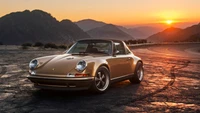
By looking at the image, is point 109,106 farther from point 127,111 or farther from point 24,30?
point 24,30

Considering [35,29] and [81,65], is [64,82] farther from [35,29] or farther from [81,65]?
[35,29]

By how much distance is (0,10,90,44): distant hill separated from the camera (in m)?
148

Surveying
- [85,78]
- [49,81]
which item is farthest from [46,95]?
[85,78]

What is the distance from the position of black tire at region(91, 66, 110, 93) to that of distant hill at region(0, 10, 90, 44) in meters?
138

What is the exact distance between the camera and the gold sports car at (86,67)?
24.0 ft

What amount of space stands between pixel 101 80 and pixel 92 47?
1228 millimetres

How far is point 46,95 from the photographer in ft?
25.3

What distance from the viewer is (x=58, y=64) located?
754 cm

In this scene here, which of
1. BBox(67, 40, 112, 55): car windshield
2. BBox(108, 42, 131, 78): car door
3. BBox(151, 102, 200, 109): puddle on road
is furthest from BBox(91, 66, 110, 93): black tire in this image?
BBox(151, 102, 200, 109): puddle on road

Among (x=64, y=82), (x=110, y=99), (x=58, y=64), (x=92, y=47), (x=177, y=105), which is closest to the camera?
(x=177, y=105)

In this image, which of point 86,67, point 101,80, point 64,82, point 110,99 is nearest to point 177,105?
point 110,99

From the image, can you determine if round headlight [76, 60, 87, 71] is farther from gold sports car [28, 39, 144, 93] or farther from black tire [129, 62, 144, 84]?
black tire [129, 62, 144, 84]

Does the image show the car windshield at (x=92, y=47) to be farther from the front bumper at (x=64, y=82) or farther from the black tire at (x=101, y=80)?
the front bumper at (x=64, y=82)

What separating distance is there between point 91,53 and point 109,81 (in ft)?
3.09
